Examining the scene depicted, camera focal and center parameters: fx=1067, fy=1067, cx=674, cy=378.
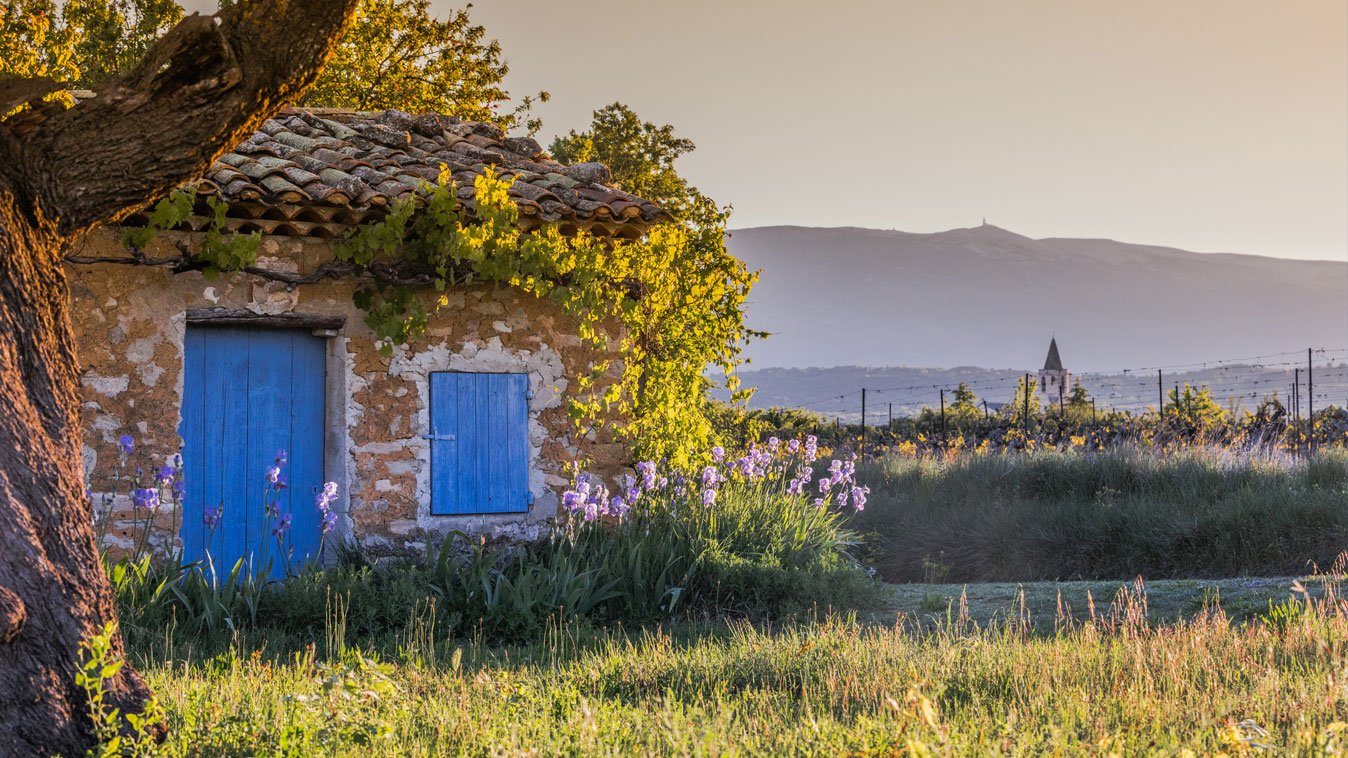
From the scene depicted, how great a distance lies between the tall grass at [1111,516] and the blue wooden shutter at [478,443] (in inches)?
177

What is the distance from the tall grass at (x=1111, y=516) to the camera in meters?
9.59

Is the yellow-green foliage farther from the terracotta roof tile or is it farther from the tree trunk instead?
the tree trunk

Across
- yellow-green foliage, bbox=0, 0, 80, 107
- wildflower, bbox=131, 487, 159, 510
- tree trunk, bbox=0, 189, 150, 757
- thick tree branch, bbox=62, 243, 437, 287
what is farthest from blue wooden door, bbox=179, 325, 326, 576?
yellow-green foliage, bbox=0, 0, 80, 107

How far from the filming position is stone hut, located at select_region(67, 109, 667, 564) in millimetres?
6984

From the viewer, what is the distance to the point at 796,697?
187 inches

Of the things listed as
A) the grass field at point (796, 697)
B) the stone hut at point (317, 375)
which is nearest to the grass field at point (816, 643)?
the grass field at point (796, 697)

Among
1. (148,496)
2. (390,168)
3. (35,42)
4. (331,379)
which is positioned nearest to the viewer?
(148,496)

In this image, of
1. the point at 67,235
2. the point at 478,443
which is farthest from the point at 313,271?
the point at 67,235

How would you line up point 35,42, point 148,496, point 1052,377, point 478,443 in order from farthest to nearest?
point 1052,377 → point 35,42 → point 478,443 → point 148,496

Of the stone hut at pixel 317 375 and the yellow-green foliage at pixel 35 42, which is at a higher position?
the yellow-green foliage at pixel 35 42

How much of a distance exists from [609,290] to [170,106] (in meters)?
4.40

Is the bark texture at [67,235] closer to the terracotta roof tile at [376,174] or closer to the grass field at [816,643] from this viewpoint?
the grass field at [816,643]

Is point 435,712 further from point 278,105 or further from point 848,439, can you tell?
point 848,439

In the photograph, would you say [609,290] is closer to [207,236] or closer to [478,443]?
[478,443]
